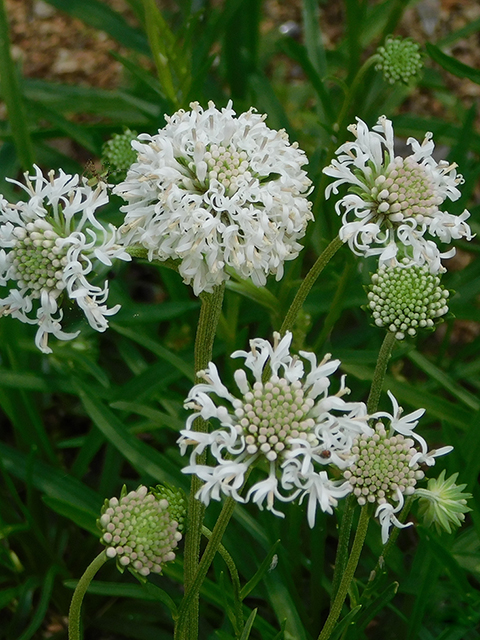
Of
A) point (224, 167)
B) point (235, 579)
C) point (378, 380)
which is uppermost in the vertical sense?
point (224, 167)

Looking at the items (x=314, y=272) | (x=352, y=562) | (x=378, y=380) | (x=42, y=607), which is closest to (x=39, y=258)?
(x=314, y=272)

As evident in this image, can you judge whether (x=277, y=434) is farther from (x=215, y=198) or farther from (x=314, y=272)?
(x=215, y=198)

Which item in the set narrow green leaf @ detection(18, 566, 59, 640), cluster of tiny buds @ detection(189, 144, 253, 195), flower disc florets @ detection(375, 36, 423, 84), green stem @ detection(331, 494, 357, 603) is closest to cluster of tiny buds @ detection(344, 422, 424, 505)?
green stem @ detection(331, 494, 357, 603)

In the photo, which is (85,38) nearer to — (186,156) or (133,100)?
(133,100)

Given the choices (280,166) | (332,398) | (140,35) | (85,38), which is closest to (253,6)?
(140,35)

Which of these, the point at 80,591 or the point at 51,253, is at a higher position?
the point at 51,253

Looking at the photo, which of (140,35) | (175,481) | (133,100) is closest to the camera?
(175,481)
